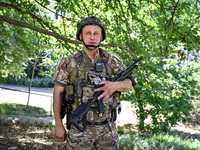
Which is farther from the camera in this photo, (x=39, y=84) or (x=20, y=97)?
(x=39, y=84)

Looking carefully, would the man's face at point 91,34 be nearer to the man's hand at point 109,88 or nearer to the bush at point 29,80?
the man's hand at point 109,88

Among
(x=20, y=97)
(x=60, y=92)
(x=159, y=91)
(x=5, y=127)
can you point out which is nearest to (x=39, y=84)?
(x=20, y=97)

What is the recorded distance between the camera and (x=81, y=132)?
7.49ft

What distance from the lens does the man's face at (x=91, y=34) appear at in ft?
7.68

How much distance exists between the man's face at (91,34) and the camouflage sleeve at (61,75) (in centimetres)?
34

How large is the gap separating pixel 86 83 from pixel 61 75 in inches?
11.3

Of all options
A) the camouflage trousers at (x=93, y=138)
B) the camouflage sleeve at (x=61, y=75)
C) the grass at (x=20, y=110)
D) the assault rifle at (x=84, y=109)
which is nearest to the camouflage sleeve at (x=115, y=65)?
the assault rifle at (x=84, y=109)

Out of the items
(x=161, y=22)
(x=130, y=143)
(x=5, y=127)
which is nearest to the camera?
(x=161, y=22)

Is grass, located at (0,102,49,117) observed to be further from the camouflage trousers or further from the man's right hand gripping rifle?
the man's right hand gripping rifle

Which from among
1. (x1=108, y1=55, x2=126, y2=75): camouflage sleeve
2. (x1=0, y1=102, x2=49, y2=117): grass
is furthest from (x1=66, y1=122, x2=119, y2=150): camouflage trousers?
(x1=0, y1=102, x2=49, y2=117): grass

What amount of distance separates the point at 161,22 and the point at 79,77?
253cm

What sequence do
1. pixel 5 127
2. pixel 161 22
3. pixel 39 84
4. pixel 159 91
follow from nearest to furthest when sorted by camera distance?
pixel 161 22
pixel 159 91
pixel 5 127
pixel 39 84

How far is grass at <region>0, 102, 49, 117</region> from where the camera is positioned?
28.1 ft

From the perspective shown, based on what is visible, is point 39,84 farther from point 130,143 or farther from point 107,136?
point 107,136
